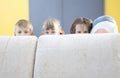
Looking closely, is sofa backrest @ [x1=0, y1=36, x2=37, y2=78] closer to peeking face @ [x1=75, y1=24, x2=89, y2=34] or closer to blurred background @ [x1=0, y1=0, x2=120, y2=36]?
peeking face @ [x1=75, y1=24, x2=89, y2=34]

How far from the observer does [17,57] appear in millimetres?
1141

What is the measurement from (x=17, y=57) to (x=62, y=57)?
8.1 inches

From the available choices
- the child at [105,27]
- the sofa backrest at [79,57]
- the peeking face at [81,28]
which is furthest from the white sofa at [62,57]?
the peeking face at [81,28]

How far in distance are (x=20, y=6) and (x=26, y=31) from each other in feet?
3.07

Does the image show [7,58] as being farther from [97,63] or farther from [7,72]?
[97,63]

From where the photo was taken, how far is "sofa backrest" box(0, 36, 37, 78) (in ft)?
3.66

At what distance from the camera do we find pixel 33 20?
289 centimetres

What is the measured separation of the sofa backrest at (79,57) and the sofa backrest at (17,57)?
36 millimetres

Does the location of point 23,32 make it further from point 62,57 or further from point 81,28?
point 62,57

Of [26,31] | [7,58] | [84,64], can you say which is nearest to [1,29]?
[26,31]

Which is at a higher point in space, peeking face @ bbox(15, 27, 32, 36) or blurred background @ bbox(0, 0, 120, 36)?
blurred background @ bbox(0, 0, 120, 36)

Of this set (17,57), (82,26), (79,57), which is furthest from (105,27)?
(17,57)

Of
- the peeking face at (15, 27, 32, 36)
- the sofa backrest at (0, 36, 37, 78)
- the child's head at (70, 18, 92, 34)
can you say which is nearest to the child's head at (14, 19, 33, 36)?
the peeking face at (15, 27, 32, 36)

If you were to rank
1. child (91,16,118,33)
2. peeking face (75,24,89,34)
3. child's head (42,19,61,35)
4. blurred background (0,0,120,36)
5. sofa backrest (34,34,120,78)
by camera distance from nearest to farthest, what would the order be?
sofa backrest (34,34,120,78) < child (91,16,118,33) < peeking face (75,24,89,34) < child's head (42,19,61,35) < blurred background (0,0,120,36)
